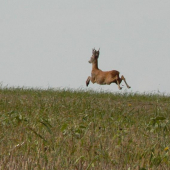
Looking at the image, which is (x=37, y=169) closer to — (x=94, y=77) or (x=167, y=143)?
(x=167, y=143)

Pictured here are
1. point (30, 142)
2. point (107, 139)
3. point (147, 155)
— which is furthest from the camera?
point (107, 139)

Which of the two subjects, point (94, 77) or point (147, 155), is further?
point (94, 77)

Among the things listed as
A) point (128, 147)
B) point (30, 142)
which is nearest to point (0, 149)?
point (30, 142)

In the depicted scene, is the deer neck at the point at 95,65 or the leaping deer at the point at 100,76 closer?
the leaping deer at the point at 100,76

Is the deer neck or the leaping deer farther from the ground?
the deer neck

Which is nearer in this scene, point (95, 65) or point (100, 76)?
point (100, 76)

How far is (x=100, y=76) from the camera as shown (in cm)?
1950

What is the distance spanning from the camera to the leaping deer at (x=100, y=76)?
60.7ft

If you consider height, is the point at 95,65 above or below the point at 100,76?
above

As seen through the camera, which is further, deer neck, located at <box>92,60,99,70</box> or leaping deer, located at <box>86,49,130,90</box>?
deer neck, located at <box>92,60,99,70</box>

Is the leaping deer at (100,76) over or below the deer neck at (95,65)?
below

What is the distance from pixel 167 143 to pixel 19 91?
32.2ft

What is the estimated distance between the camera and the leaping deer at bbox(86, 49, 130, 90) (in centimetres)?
1852

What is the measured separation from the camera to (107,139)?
17.7ft
